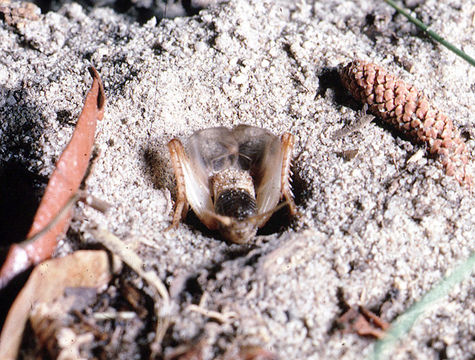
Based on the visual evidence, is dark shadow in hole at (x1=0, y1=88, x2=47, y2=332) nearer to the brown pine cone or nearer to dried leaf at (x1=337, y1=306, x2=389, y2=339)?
dried leaf at (x1=337, y1=306, x2=389, y2=339)

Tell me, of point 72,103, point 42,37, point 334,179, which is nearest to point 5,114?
point 72,103

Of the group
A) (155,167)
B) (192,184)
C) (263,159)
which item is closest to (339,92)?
(263,159)

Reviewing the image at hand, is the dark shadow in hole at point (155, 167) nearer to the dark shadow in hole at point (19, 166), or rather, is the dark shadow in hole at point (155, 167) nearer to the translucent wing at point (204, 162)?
the translucent wing at point (204, 162)

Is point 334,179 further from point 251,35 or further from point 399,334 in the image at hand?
point 251,35

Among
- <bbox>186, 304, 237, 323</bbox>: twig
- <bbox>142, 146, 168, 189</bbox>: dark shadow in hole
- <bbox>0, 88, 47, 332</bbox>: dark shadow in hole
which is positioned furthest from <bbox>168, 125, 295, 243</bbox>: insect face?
<bbox>0, 88, 47, 332</bbox>: dark shadow in hole

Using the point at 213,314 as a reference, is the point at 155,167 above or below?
below

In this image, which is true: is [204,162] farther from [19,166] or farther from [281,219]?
[19,166]
